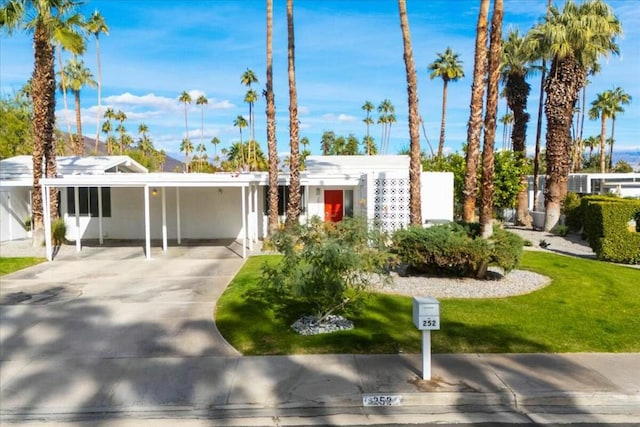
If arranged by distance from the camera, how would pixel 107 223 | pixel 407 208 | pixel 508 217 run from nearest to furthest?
1. pixel 407 208
2. pixel 107 223
3. pixel 508 217

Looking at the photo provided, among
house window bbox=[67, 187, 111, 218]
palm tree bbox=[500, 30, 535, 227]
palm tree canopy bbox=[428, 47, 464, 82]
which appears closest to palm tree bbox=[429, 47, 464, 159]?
palm tree canopy bbox=[428, 47, 464, 82]

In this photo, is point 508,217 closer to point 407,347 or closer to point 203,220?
point 203,220

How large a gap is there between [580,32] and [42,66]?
2084 cm

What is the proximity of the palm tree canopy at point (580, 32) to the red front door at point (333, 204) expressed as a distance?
36.5 ft

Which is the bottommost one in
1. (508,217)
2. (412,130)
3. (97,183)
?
(508,217)

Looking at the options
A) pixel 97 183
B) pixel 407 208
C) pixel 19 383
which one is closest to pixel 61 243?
pixel 97 183

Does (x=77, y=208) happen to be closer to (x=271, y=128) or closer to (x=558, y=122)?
(x=271, y=128)

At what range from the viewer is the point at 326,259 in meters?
7.59

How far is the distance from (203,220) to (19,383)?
15.2m

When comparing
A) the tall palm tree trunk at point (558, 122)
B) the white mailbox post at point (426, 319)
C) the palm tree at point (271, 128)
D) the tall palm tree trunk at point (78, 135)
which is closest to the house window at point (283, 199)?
the palm tree at point (271, 128)

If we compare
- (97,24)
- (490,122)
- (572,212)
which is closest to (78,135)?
(97,24)

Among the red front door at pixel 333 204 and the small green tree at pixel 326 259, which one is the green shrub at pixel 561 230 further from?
the small green tree at pixel 326 259

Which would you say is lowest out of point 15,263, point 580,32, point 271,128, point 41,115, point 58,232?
point 15,263

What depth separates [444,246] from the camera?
11234mm
